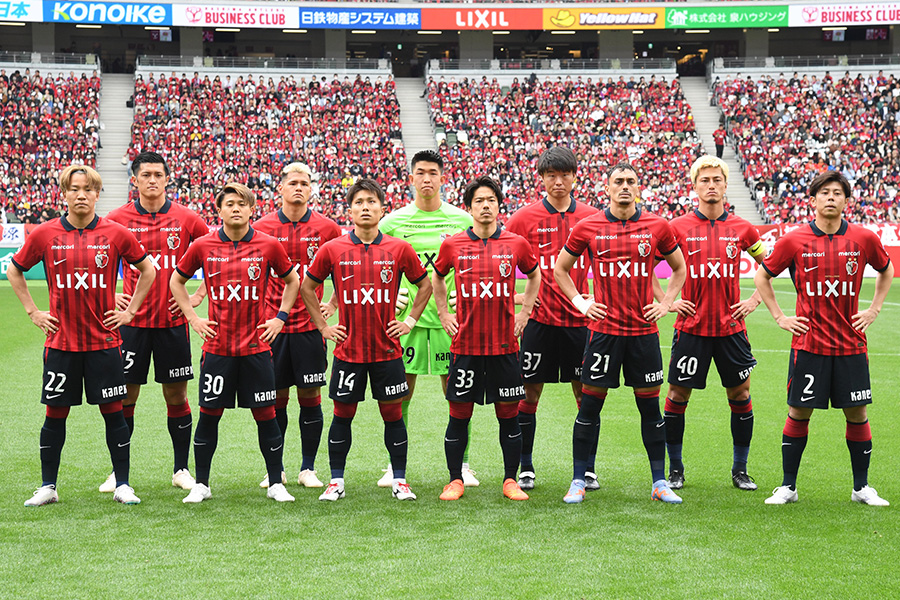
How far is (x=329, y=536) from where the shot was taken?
17.3 ft

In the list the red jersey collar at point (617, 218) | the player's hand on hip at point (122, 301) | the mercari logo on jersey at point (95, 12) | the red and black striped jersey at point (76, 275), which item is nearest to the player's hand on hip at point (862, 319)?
the red jersey collar at point (617, 218)

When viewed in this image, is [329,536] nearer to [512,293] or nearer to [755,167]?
[512,293]

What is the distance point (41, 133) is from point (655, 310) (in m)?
35.9

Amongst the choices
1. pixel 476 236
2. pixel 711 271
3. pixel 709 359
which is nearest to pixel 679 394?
pixel 709 359

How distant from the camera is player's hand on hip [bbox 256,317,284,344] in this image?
19.8ft

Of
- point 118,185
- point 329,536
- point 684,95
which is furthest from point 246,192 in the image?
point 684,95

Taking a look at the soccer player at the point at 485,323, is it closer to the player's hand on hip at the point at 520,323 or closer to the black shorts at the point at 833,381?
the player's hand on hip at the point at 520,323

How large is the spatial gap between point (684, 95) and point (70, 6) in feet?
93.5

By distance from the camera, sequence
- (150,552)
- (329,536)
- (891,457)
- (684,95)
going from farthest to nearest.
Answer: (684,95) < (891,457) < (329,536) < (150,552)

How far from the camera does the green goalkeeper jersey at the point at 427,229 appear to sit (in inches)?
272

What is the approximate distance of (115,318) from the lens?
600 cm

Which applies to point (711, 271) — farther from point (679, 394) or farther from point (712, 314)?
point (679, 394)

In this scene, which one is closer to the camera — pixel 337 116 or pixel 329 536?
pixel 329 536

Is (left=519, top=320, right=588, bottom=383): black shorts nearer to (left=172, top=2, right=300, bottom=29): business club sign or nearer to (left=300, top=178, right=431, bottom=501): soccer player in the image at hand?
(left=300, top=178, right=431, bottom=501): soccer player
